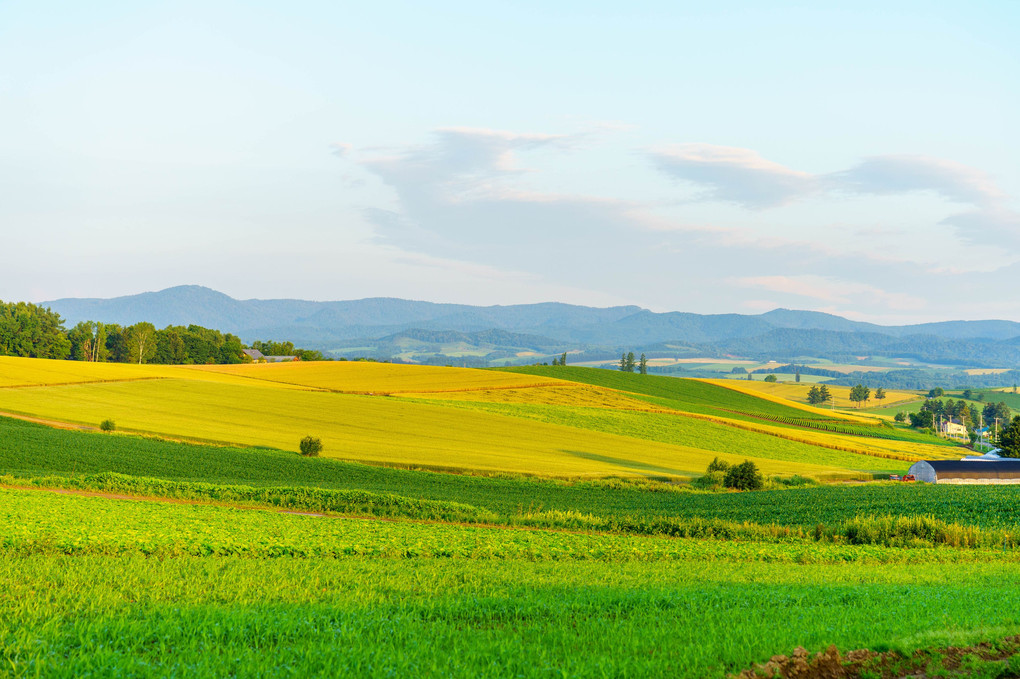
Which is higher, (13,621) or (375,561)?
(13,621)

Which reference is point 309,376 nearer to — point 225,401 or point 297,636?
point 225,401

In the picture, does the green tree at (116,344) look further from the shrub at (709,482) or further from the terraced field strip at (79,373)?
the shrub at (709,482)

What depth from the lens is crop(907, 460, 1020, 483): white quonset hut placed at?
5322 cm

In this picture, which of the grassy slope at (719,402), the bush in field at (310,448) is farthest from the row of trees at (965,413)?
the bush in field at (310,448)

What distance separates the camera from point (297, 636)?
896 cm

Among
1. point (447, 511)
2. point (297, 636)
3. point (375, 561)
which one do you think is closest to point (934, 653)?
point (297, 636)

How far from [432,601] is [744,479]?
124 ft

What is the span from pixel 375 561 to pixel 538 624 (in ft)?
24.5

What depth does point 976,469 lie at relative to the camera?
5456cm

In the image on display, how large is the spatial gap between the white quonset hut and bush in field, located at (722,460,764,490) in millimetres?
18306

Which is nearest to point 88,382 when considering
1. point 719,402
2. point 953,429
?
point 719,402

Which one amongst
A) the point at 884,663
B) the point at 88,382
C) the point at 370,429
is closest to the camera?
the point at 884,663

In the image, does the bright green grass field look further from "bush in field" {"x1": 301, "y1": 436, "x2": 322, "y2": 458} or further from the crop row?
"bush in field" {"x1": 301, "y1": 436, "x2": 322, "y2": 458}

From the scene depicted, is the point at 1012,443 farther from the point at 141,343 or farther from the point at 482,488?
the point at 141,343
